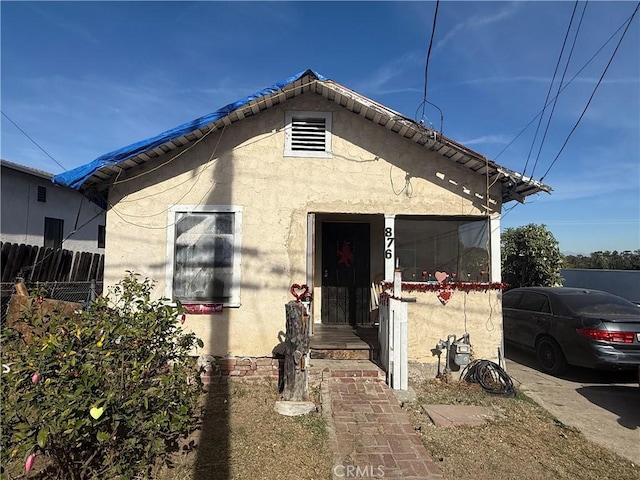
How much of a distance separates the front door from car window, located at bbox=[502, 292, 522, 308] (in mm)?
3258

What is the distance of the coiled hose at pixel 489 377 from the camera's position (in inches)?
238

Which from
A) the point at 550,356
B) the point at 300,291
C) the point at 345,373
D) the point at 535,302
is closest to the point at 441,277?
the point at 345,373

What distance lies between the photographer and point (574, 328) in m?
6.73

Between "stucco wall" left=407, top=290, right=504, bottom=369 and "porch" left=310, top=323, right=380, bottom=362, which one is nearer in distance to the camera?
"porch" left=310, top=323, right=380, bottom=362

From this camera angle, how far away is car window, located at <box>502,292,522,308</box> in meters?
8.64

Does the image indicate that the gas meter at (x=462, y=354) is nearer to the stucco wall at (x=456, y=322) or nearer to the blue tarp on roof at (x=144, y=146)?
the stucco wall at (x=456, y=322)

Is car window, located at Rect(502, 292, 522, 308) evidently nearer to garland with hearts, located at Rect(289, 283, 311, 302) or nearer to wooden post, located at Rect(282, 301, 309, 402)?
garland with hearts, located at Rect(289, 283, 311, 302)

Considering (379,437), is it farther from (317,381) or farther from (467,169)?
(467,169)

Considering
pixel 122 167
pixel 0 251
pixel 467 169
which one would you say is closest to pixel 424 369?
pixel 467 169

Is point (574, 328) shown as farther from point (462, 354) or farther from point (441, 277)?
point (441, 277)

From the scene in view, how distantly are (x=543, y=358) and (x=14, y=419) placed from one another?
→ 8.21 metres

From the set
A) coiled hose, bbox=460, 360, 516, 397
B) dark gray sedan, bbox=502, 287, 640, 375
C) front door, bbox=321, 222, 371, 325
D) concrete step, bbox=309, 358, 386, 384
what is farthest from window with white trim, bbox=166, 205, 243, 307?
dark gray sedan, bbox=502, 287, 640, 375

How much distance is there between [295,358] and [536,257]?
40.3 ft

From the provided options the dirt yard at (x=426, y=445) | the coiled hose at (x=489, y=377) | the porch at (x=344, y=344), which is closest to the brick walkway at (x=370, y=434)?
the dirt yard at (x=426, y=445)
